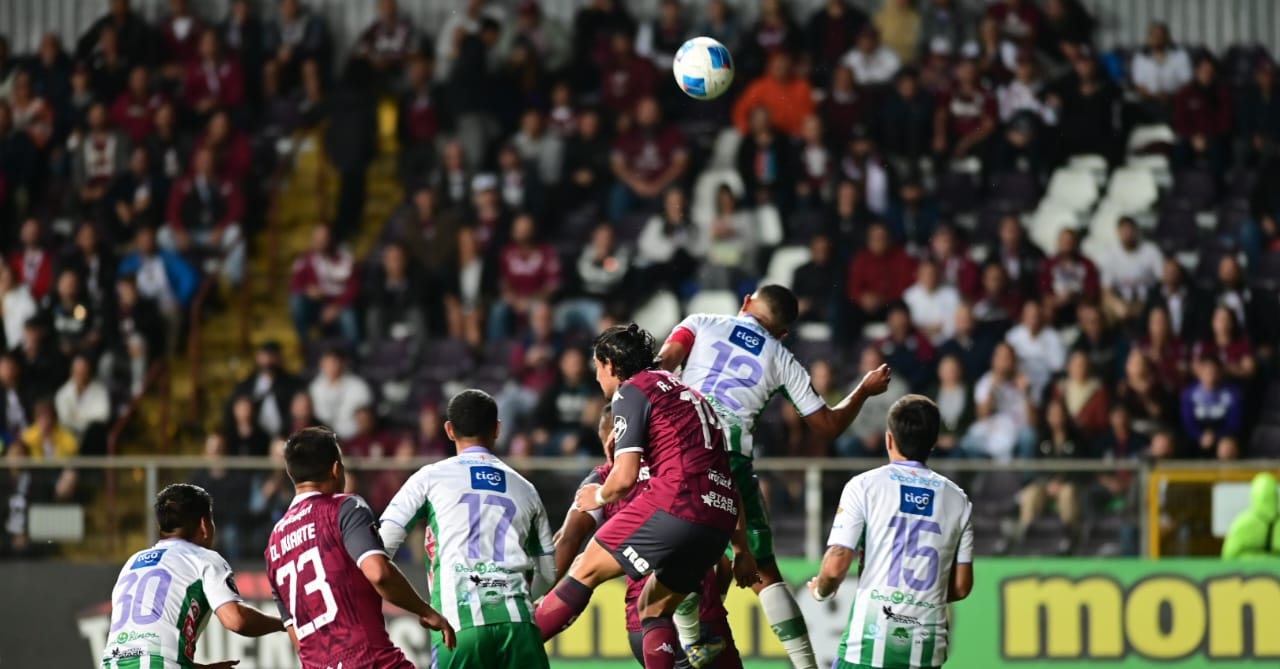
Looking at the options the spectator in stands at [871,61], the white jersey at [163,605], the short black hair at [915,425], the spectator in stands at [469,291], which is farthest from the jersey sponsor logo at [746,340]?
the spectator in stands at [871,61]

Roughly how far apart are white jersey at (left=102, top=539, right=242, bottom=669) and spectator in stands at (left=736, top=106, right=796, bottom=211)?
1094cm

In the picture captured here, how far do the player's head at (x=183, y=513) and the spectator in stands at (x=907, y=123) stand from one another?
12.1 m

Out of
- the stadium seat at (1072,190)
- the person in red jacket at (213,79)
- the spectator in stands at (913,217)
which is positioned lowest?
the spectator in stands at (913,217)

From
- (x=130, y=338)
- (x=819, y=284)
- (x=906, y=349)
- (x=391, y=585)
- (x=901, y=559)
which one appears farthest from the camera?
(x=130, y=338)

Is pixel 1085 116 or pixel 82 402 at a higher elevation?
pixel 1085 116

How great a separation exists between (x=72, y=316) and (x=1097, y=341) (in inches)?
390

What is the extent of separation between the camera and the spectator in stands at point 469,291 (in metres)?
18.2

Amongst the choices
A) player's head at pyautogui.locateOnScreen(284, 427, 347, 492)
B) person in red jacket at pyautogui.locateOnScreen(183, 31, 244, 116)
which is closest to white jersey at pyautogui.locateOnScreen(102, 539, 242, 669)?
player's head at pyautogui.locateOnScreen(284, 427, 347, 492)

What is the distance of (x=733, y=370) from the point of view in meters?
10.3

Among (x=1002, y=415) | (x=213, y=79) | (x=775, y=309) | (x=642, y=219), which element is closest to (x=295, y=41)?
(x=213, y=79)

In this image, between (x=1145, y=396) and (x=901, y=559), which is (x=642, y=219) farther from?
(x=901, y=559)

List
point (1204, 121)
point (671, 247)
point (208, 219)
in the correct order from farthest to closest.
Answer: point (1204, 121), point (208, 219), point (671, 247)

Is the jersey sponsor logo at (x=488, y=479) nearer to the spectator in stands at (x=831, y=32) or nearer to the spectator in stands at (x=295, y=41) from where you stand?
the spectator in stands at (x=831, y=32)

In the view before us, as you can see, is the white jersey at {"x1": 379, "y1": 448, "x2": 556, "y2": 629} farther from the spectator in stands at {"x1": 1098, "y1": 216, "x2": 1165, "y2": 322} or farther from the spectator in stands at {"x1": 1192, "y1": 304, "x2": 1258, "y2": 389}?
the spectator in stands at {"x1": 1098, "y1": 216, "x2": 1165, "y2": 322}
